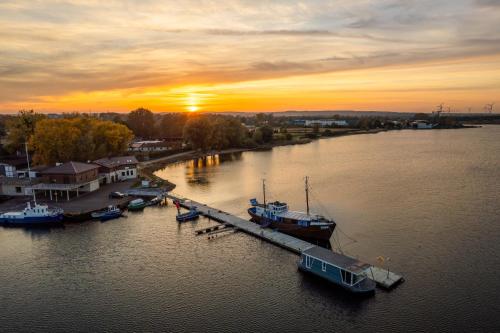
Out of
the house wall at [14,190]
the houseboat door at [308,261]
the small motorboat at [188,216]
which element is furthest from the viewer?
the house wall at [14,190]

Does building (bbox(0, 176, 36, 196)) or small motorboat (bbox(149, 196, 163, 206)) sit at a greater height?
building (bbox(0, 176, 36, 196))

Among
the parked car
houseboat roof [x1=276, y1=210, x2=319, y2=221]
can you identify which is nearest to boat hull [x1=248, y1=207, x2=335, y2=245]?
houseboat roof [x1=276, y1=210, x2=319, y2=221]

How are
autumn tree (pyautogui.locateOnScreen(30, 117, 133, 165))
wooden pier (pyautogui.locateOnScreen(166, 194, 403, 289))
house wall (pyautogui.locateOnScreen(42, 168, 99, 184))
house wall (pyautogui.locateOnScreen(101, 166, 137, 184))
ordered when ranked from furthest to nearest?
autumn tree (pyautogui.locateOnScreen(30, 117, 133, 165))
house wall (pyautogui.locateOnScreen(101, 166, 137, 184))
house wall (pyautogui.locateOnScreen(42, 168, 99, 184))
wooden pier (pyautogui.locateOnScreen(166, 194, 403, 289))

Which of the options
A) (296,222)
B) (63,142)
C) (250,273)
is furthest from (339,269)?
(63,142)

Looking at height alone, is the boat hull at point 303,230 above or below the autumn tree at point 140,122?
below

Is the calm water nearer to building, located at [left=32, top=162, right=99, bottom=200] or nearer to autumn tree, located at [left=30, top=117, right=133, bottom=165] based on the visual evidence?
building, located at [left=32, top=162, right=99, bottom=200]

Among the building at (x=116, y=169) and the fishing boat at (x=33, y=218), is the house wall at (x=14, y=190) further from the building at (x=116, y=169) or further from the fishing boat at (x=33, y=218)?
the fishing boat at (x=33, y=218)

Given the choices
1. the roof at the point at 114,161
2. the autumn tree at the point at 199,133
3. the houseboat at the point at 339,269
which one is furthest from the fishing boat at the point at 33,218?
the autumn tree at the point at 199,133
